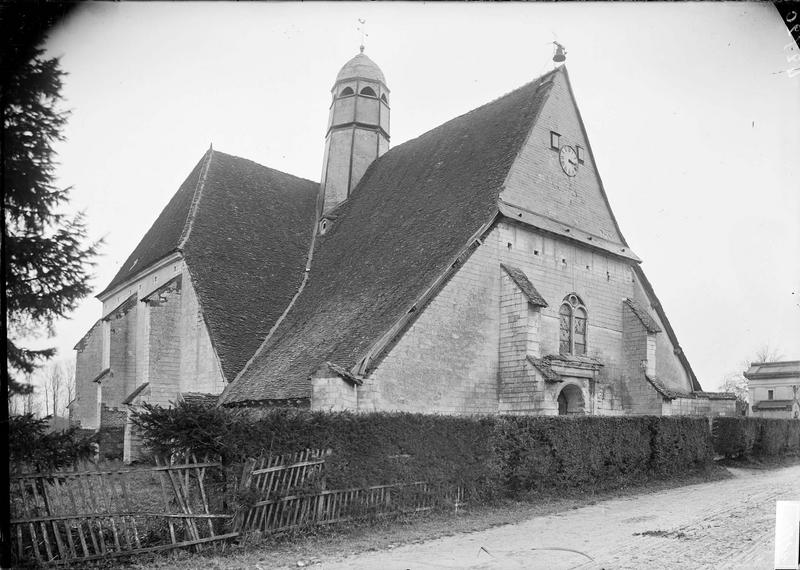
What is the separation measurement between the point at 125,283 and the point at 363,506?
19.0 meters

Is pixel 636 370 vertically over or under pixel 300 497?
over

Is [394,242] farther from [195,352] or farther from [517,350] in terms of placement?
[195,352]

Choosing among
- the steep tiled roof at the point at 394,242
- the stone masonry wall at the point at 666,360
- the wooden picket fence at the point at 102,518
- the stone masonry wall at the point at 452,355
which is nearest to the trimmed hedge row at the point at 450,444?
the wooden picket fence at the point at 102,518

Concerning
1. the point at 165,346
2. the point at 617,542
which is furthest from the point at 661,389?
the point at 165,346

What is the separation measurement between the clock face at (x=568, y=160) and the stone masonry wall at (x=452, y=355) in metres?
4.49

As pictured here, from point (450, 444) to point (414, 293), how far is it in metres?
4.64

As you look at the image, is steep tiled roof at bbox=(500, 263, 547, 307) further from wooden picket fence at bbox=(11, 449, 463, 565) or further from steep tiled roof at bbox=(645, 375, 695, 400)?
wooden picket fence at bbox=(11, 449, 463, 565)

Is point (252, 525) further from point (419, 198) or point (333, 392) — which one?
point (419, 198)

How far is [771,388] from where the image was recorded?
40344mm

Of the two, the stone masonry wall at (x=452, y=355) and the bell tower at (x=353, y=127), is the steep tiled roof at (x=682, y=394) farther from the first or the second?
the bell tower at (x=353, y=127)

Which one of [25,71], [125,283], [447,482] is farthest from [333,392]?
[125,283]

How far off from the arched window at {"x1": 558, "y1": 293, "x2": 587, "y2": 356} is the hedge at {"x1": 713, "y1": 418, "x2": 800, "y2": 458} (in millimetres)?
6449

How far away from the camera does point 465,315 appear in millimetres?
16766

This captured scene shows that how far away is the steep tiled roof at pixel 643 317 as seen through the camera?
20.3 metres
